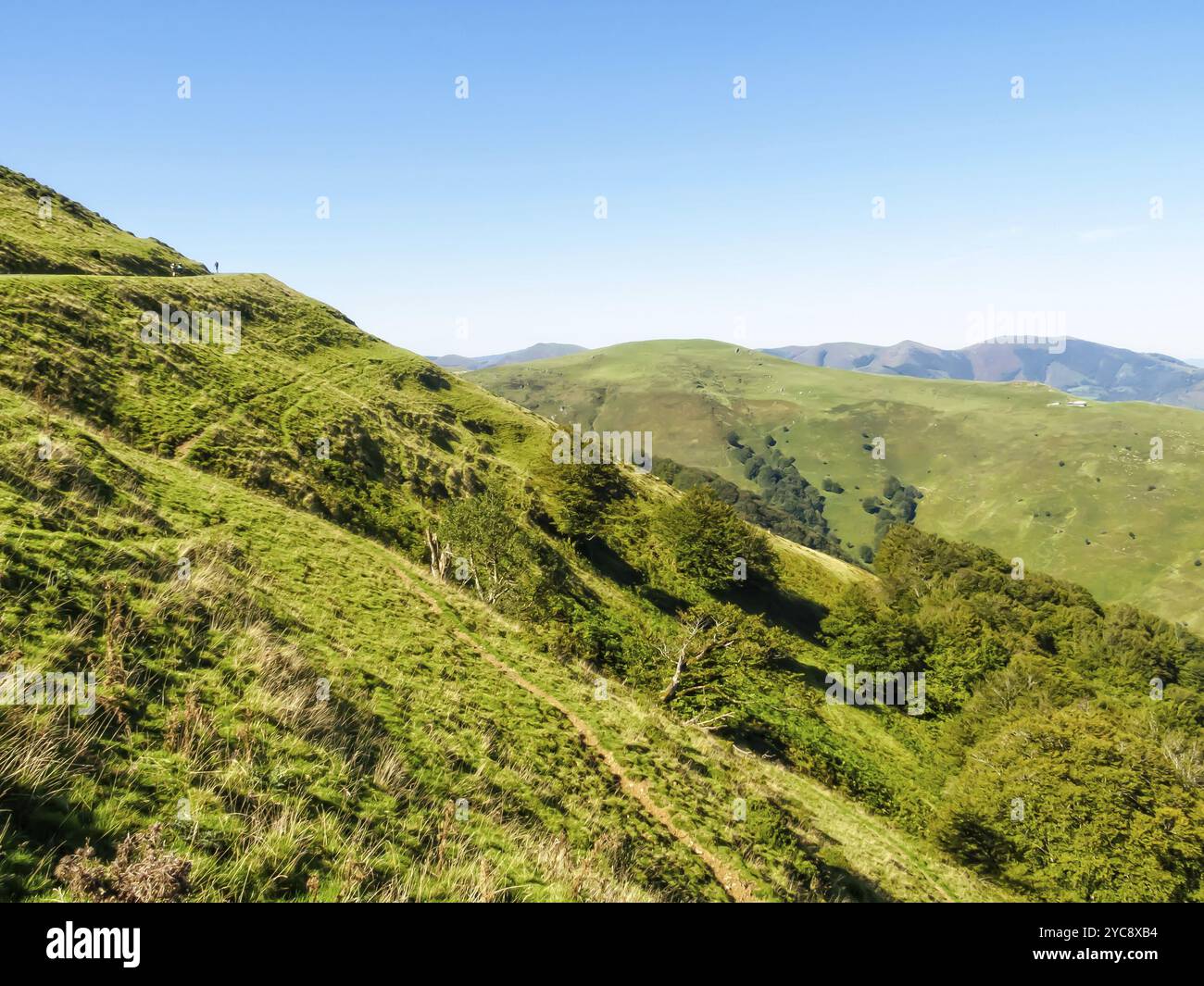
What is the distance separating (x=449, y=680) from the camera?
58.7ft

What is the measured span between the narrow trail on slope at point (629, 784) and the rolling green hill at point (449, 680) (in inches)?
5.5

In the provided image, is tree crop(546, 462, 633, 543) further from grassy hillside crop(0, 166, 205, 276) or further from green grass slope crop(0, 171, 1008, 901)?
grassy hillside crop(0, 166, 205, 276)

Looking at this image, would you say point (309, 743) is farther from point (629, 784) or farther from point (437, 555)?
point (437, 555)

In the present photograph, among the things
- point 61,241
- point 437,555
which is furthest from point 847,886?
point 61,241

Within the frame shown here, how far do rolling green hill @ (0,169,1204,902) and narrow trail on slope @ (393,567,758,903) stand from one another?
140mm

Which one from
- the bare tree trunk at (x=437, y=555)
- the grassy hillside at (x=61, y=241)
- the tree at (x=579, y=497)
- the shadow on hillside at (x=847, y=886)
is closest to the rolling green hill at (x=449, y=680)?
the shadow on hillside at (x=847, y=886)

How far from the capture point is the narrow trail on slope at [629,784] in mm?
14301

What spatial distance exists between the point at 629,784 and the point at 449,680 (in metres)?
6.67

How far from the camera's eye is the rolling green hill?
759 centimetres

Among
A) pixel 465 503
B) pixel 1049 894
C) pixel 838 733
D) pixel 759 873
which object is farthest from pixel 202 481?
pixel 1049 894

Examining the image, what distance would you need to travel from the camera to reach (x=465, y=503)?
4097cm

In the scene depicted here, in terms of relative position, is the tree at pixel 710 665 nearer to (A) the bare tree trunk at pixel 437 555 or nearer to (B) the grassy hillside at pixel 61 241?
(A) the bare tree trunk at pixel 437 555
